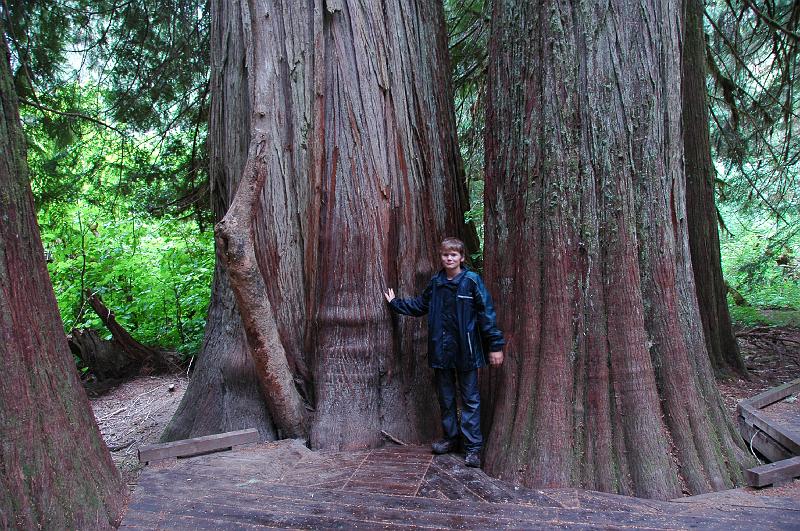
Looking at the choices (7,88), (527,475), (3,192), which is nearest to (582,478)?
(527,475)

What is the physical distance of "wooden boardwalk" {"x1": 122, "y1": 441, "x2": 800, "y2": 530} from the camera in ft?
9.20

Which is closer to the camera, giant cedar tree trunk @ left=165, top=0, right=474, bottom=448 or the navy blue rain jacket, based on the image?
the navy blue rain jacket

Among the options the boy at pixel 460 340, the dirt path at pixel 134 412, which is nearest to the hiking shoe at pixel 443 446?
the boy at pixel 460 340

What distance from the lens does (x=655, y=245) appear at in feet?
11.4

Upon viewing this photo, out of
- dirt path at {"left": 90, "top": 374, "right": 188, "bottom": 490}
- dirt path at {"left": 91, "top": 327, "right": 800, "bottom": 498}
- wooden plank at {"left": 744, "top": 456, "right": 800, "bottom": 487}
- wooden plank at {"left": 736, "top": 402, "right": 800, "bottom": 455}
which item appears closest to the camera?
wooden plank at {"left": 744, "top": 456, "right": 800, "bottom": 487}

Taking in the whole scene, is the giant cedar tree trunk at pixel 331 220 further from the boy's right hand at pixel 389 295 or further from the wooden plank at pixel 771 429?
the wooden plank at pixel 771 429

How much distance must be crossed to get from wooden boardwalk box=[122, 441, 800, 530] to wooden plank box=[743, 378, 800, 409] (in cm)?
177

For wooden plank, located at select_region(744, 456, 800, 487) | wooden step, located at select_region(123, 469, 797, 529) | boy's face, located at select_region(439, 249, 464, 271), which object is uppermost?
boy's face, located at select_region(439, 249, 464, 271)

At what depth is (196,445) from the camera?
12.7 feet

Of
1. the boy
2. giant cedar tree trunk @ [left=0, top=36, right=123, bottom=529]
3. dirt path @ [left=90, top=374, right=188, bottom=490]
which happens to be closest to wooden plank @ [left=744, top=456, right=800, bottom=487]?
the boy

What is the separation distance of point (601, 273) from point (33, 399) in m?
3.05

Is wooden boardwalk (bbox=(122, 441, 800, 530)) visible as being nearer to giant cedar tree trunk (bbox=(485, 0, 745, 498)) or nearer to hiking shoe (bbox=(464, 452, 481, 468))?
hiking shoe (bbox=(464, 452, 481, 468))

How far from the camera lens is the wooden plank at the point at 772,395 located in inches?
180

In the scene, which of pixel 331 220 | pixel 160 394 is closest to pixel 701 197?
pixel 331 220
